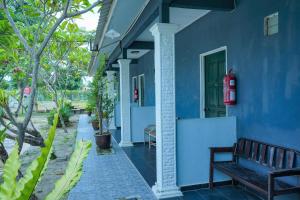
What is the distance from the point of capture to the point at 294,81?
2762 millimetres

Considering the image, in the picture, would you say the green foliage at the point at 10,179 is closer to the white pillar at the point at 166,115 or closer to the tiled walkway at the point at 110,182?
the white pillar at the point at 166,115

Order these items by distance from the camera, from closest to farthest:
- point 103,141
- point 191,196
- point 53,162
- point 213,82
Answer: point 191,196 < point 213,82 < point 53,162 < point 103,141

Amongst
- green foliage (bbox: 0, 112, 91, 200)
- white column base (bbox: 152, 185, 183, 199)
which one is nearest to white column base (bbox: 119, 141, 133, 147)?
white column base (bbox: 152, 185, 183, 199)

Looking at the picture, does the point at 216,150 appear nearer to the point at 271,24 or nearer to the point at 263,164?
the point at 263,164

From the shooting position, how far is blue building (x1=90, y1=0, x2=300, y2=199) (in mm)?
2892

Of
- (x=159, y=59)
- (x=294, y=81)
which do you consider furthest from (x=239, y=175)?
(x=159, y=59)

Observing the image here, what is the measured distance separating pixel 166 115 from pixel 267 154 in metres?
1.36

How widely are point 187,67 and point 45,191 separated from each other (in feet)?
11.7

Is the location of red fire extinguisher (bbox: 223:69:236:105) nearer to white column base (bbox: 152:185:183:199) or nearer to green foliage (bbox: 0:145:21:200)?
white column base (bbox: 152:185:183:199)

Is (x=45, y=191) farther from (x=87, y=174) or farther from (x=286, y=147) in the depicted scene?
(x=286, y=147)

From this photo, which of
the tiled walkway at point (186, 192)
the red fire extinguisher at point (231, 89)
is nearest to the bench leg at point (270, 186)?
the tiled walkway at point (186, 192)

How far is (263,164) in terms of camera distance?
123 inches

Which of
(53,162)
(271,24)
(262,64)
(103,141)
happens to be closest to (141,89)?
(103,141)

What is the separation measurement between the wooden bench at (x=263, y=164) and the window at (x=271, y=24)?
1.39 m
